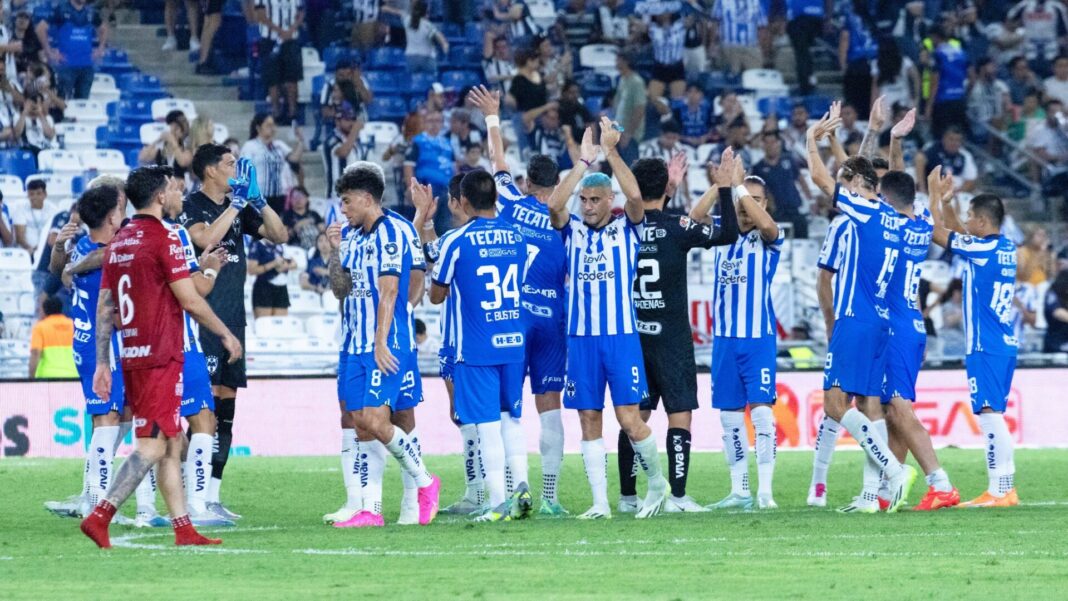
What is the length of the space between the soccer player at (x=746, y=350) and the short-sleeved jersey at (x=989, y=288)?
4.81 ft

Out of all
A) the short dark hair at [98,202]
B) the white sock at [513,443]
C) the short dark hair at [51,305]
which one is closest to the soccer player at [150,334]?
the short dark hair at [98,202]

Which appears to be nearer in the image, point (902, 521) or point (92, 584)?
point (92, 584)

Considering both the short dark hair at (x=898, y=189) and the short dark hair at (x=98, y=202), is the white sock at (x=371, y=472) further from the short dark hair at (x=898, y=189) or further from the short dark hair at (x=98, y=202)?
the short dark hair at (x=898, y=189)

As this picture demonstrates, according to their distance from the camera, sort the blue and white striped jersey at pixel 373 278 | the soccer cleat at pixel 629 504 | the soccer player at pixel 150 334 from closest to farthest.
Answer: the soccer player at pixel 150 334
the blue and white striped jersey at pixel 373 278
the soccer cleat at pixel 629 504

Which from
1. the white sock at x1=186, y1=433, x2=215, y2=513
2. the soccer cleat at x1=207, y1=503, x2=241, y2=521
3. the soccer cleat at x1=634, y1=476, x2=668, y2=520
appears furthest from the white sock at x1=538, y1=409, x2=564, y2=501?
the white sock at x1=186, y1=433, x2=215, y2=513

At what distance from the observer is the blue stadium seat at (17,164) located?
24266mm

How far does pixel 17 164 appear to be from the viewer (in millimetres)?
24328

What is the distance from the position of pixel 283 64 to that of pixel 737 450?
14.2m

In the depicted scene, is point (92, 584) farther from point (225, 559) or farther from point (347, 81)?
point (347, 81)

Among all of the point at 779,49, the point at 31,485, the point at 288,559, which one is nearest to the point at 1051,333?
the point at 779,49

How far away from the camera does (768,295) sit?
46.3 ft

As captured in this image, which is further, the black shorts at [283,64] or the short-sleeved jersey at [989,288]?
the black shorts at [283,64]

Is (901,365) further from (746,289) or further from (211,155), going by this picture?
(211,155)

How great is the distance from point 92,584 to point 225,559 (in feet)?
3.86
